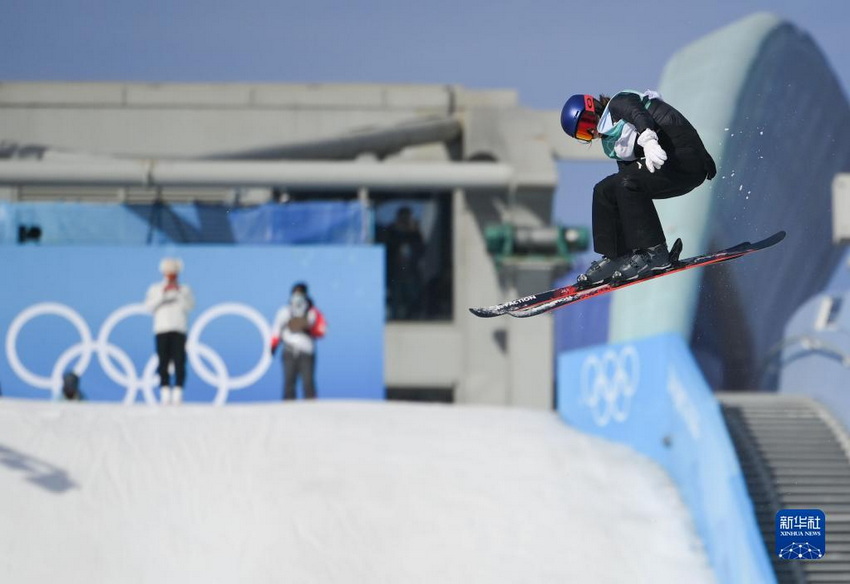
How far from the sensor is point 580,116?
22.1 ft

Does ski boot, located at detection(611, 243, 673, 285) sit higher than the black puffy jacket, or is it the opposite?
the black puffy jacket

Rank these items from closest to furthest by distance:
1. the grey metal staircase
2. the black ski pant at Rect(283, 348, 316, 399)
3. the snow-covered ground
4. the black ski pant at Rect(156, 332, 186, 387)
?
the grey metal staircase → the snow-covered ground → the black ski pant at Rect(156, 332, 186, 387) → the black ski pant at Rect(283, 348, 316, 399)

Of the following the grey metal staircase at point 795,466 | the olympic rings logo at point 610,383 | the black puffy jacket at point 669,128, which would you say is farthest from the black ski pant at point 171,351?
the black puffy jacket at point 669,128

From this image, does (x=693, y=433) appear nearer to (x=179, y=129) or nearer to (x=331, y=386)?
(x=331, y=386)

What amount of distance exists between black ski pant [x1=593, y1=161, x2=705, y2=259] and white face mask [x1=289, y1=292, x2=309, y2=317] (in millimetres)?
10892

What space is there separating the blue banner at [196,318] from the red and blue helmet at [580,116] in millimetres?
13286

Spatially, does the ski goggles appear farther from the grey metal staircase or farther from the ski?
the grey metal staircase

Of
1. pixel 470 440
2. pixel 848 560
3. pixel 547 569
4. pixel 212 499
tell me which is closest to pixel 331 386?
pixel 470 440

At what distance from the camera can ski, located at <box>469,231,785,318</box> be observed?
7.52m

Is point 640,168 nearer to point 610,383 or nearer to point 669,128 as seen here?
point 669,128

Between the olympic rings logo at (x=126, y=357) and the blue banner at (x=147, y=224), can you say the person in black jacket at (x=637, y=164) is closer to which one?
the olympic rings logo at (x=126, y=357)

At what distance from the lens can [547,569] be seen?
13156 mm

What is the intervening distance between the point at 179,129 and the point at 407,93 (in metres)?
5.14

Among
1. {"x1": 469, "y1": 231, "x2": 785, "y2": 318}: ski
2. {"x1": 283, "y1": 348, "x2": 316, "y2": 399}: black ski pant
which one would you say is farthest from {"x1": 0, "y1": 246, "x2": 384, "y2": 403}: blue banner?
{"x1": 469, "y1": 231, "x2": 785, "y2": 318}: ski
